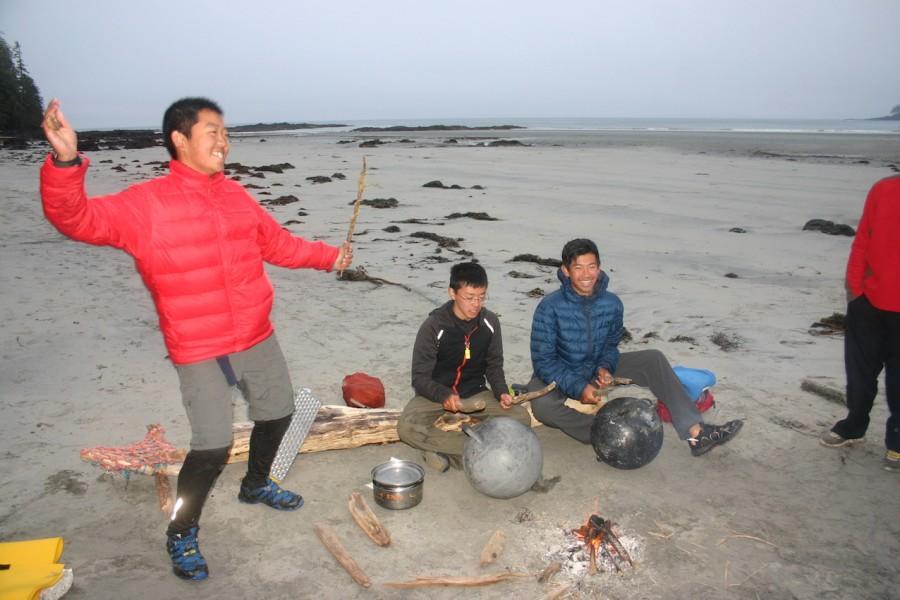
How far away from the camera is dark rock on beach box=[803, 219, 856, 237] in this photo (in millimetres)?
13883

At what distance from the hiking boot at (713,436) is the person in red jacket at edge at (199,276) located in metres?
3.27

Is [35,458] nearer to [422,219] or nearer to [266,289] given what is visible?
[266,289]

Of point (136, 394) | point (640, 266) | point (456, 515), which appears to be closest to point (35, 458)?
point (136, 394)

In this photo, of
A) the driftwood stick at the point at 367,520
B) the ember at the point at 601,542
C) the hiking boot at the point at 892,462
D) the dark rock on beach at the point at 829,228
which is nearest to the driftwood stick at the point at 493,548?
the ember at the point at 601,542

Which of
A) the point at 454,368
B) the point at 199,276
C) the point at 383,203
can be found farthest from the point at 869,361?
the point at 383,203

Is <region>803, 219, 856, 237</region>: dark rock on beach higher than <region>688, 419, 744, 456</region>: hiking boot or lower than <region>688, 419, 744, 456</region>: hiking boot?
higher

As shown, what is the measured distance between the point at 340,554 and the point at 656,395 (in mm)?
2948

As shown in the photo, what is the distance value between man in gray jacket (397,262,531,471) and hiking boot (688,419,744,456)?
140 cm

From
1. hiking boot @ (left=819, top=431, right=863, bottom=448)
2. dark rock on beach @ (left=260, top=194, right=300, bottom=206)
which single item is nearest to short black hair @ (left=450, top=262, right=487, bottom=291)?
hiking boot @ (left=819, top=431, right=863, bottom=448)

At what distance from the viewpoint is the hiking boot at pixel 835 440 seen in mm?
5238

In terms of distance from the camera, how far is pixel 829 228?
14.2 metres

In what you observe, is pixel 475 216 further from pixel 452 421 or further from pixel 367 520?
pixel 367 520

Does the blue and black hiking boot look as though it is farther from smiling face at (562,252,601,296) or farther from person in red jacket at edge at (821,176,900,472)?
person in red jacket at edge at (821,176,900,472)

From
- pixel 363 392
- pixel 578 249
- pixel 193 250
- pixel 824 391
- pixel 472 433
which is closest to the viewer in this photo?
pixel 193 250
